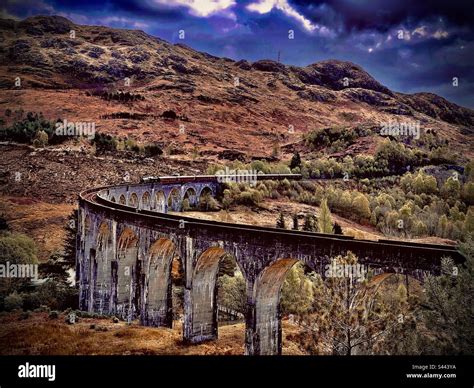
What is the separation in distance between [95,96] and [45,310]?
12342 cm

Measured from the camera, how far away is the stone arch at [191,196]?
7150 centimetres

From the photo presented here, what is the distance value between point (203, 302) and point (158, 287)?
4.54 meters

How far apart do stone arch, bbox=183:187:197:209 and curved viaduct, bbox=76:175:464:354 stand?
35265 mm

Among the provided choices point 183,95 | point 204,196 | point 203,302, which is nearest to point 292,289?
point 203,302

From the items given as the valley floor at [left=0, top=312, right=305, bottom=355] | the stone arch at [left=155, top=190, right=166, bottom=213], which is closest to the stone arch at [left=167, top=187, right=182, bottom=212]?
the stone arch at [left=155, top=190, right=166, bottom=213]

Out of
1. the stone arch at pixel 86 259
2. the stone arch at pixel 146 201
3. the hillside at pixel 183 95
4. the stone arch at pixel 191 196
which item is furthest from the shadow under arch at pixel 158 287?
the hillside at pixel 183 95

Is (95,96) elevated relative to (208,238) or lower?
elevated

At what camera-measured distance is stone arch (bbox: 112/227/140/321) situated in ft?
96.6

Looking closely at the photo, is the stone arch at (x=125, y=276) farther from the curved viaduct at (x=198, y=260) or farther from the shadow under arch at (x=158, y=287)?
the shadow under arch at (x=158, y=287)

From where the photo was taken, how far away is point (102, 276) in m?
31.8

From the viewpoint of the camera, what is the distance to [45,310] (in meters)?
29.4
